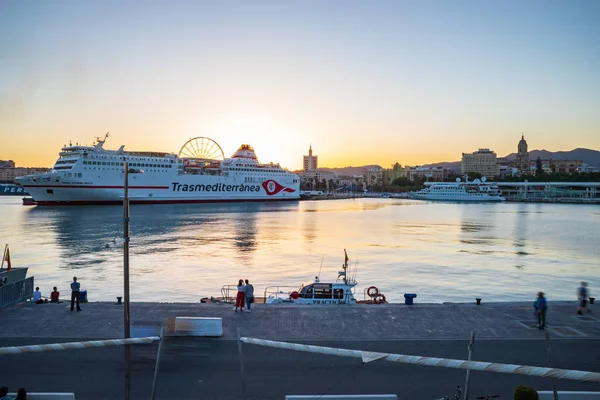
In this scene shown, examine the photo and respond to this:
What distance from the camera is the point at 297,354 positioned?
26.4 ft

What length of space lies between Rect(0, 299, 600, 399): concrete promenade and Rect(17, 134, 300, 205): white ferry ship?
151 ft

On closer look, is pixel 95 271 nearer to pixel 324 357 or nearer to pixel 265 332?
pixel 265 332

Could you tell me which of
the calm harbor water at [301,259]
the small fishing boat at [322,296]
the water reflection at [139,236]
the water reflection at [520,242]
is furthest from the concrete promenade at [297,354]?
the water reflection at [520,242]

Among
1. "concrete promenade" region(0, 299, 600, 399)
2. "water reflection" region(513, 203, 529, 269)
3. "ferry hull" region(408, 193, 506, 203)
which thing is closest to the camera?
"concrete promenade" region(0, 299, 600, 399)

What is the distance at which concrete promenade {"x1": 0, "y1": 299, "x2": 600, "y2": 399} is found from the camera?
264 inches

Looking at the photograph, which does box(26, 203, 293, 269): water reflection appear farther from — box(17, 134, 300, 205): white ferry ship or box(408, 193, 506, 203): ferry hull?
box(408, 193, 506, 203): ferry hull

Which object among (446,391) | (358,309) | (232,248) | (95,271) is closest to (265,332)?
(358,309)

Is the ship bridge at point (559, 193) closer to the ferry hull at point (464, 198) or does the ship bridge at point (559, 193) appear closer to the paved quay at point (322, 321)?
the ferry hull at point (464, 198)

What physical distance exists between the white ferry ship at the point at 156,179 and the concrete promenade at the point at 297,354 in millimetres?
45957

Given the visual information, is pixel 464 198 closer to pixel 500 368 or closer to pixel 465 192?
pixel 465 192

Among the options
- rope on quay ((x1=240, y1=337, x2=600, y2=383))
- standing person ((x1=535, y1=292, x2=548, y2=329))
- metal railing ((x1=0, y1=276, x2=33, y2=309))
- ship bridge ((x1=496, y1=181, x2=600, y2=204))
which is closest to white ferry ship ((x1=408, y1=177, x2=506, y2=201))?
ship bridge ((x1=496, y1=181, x2=600, y2=204))

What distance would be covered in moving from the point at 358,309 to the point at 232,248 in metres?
19.7

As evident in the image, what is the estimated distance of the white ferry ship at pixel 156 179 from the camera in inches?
2633

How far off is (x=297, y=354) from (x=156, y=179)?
7395 cm
